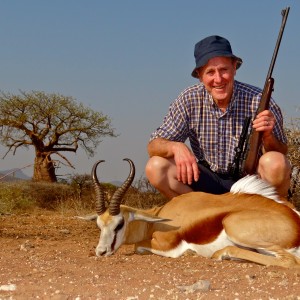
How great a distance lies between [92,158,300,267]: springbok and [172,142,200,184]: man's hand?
0.25 meters

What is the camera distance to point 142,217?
6.06 meters

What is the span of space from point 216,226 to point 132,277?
1.23 metres

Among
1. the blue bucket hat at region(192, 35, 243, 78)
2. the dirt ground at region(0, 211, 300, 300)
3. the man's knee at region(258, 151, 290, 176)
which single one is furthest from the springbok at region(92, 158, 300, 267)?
the blue bucket hat at region(192, 35, 243, 78)

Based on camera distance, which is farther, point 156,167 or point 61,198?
point 61,198

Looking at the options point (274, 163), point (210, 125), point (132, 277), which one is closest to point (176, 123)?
point (210, 125)

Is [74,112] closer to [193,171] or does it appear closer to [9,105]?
[9,105]

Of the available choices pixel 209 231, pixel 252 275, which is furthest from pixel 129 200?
pixel 252 275

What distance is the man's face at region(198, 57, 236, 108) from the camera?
6.47 m

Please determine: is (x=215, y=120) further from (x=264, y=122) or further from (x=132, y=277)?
(x=132, y=277)

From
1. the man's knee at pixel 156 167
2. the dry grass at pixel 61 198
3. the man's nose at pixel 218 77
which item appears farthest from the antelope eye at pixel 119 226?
the dry grass at pixel 61 198

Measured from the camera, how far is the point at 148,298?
12.1 ft

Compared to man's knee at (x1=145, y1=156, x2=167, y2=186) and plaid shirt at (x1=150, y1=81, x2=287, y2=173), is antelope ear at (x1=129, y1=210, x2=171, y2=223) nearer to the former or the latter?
man's knee at (x1=145, y1=156, x2=167, y2=186)

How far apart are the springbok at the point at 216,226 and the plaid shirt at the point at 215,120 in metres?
0.79

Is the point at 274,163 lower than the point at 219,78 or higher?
lower
